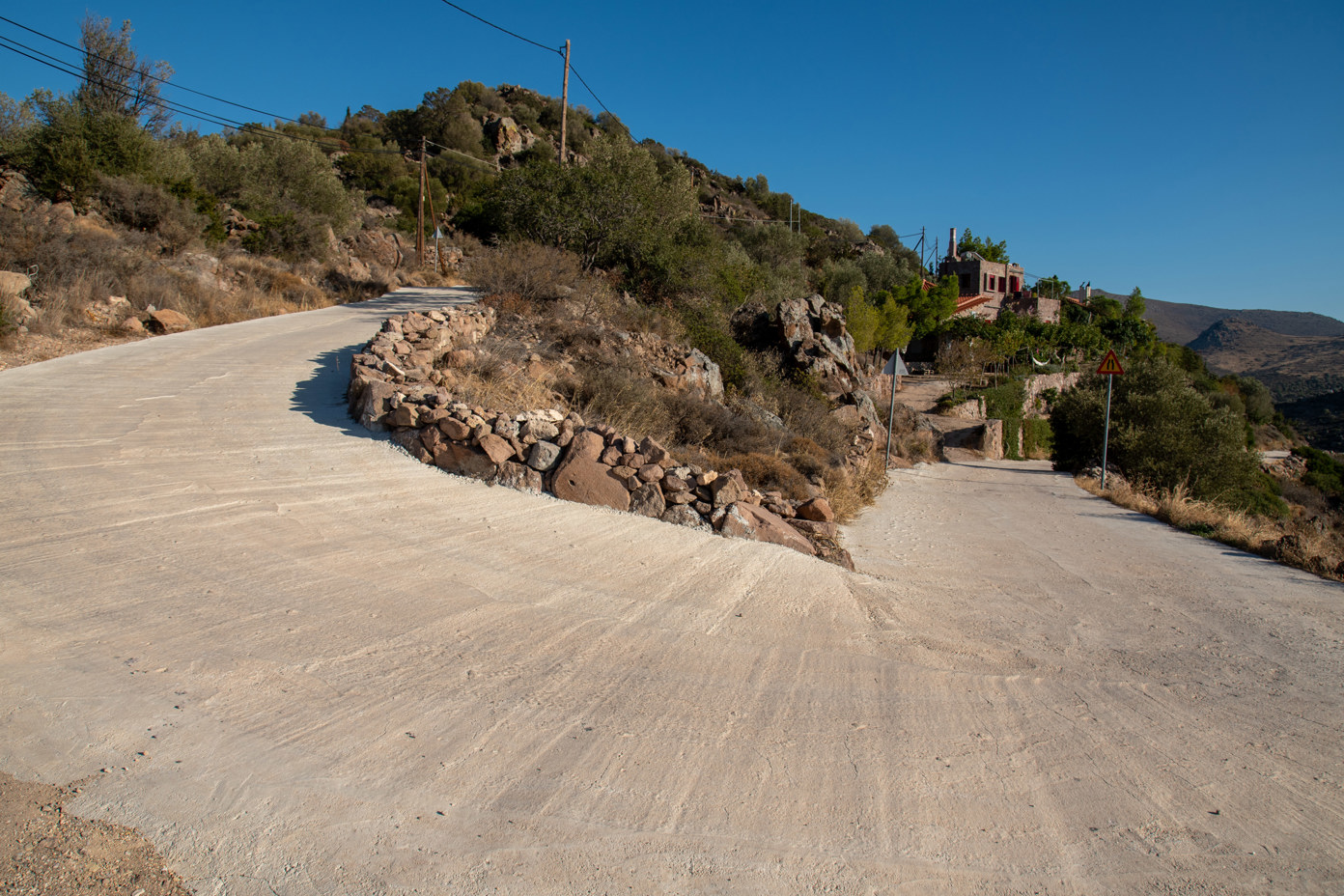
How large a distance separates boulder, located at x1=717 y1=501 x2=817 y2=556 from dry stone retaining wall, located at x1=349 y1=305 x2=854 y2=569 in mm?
11

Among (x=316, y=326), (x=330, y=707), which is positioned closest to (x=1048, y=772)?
(x=330, y=707)

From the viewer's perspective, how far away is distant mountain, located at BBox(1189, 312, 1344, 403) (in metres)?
86.3

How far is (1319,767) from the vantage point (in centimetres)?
344

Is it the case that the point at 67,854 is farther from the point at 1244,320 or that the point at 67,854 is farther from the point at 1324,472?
the point at 1244,320

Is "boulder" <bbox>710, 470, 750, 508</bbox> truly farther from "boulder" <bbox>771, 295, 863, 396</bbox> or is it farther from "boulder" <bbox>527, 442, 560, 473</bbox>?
"boulder" <bbox>771, 295, 863, 396</bbox>

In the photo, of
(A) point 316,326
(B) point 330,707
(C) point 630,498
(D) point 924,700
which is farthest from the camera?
(A) point 316,326

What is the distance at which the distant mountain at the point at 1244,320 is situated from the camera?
133 m

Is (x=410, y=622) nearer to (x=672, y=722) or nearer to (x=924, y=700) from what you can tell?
(x=672, y=722)

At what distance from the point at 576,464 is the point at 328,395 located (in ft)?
14.3

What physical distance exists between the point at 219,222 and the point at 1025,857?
26.9 metres

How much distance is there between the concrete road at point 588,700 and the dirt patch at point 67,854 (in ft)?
0.19

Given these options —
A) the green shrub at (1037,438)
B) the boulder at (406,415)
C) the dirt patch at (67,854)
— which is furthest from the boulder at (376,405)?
the green shrub at (1037,438)

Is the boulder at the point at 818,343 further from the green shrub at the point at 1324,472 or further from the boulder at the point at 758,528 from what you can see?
the green shrub at the point at 1324,472

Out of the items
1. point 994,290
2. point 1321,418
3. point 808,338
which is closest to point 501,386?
point 808,338
